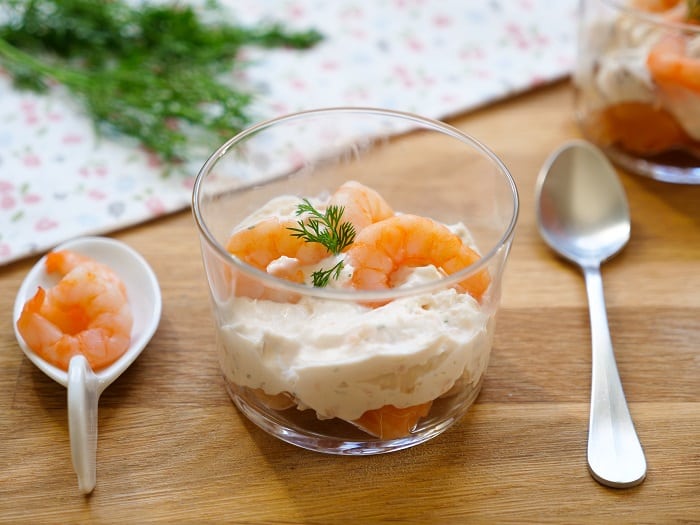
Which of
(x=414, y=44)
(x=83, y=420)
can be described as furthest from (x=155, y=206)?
(x=414, y=44)

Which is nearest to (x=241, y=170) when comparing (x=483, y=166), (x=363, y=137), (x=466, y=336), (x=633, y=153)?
(x=363, y=137)

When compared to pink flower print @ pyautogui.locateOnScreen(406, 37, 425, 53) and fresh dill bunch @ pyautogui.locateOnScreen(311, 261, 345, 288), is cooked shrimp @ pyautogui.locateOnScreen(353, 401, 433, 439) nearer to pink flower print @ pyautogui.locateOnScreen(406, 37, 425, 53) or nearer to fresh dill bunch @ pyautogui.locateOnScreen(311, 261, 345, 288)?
fresh dill bunch @ pyautogui.locateOnScreen(311, 261, 345, 288)

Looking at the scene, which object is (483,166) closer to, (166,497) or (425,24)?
(166,497)

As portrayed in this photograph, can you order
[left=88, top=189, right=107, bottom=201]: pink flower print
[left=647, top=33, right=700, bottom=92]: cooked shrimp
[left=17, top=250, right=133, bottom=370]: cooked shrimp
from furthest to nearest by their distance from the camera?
1. [left=88, top=189, right=107, bottom=201]: pink flower print
2. [left=647, top=33, right=700, bottom=92]: cooked shrimp
3. [left=17, top=250, right=133, bottom=370]: cooked shrimp

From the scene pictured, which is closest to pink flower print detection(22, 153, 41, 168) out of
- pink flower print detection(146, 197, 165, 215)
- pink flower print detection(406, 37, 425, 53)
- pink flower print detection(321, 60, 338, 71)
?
pink flower print detection(146, 197, 165, 215)

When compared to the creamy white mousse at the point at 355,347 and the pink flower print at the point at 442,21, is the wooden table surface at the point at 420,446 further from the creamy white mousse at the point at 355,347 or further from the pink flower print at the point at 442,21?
the pink flower print at the point at 442,21

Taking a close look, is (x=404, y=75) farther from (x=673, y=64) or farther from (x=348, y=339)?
(x=348, y=339)
